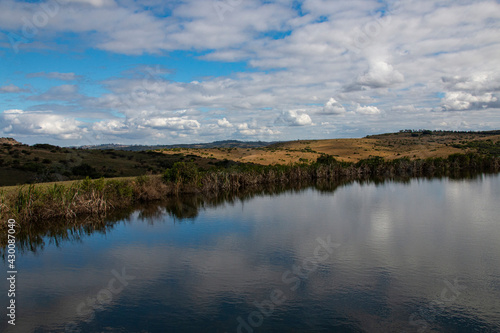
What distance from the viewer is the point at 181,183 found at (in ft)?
106

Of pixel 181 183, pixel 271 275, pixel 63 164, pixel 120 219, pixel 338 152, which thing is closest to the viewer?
pixel 271 275

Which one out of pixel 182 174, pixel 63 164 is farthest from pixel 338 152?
pixel 63 164

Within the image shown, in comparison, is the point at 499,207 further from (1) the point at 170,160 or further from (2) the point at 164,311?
(1) the point at 170,160

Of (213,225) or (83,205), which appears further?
(83,205)

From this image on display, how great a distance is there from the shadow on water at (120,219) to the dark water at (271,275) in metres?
0.28

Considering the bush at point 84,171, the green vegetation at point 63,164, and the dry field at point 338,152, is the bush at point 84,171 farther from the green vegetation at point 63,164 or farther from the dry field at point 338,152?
the dry field at point 338,152

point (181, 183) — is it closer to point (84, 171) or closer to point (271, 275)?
point (84, 171)

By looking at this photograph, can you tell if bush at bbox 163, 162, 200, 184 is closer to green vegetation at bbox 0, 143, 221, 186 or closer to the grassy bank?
the grassy bank

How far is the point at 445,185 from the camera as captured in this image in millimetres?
35781

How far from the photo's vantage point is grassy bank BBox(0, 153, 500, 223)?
68.2 feet

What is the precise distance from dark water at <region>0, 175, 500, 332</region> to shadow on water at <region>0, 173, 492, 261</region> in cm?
28

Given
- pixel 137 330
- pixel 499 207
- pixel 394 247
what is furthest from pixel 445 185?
pixel 137 330

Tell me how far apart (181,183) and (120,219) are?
33.2ft

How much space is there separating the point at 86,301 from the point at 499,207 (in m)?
24.5
